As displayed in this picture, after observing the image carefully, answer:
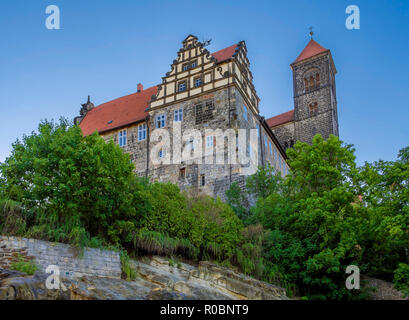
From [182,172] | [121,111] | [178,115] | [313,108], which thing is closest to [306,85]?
[313,108]

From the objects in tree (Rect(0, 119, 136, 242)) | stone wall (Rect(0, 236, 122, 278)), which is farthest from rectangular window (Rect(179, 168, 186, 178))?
stone wall (Rect(0, 236, 122, 278))

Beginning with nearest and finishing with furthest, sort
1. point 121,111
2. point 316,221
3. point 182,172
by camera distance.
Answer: point 316,221 < point 182,172 < point 121,111

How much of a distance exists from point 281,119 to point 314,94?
4471 millimetres

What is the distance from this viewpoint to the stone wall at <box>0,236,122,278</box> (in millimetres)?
11836

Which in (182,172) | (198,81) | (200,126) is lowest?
(182,172)

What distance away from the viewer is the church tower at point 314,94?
150ft

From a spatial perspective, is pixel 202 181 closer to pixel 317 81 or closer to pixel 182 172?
pixel 182 172

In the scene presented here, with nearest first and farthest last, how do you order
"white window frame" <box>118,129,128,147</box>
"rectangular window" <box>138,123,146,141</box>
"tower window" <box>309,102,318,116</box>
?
"rectangular window" <box>138,123,146,141</box>
"white window frame" <box>118,129,128,147</box>
"tower window" <box>309,102,318,116</box>

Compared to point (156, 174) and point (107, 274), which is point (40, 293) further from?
point (156, 174)

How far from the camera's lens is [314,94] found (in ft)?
156

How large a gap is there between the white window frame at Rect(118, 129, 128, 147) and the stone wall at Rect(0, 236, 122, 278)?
55.7 feet

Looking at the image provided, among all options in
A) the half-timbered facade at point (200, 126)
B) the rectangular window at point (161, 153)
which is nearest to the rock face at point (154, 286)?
the half-timbered facade at point (200, 126)

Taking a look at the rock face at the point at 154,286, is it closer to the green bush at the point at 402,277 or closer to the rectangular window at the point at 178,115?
the green bush at the point at 402,277

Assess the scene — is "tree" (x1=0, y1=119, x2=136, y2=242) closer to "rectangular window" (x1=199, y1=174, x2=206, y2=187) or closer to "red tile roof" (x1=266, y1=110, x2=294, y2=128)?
"rectangular window" (x1=199, y1=174, x2=206, y2=187)
